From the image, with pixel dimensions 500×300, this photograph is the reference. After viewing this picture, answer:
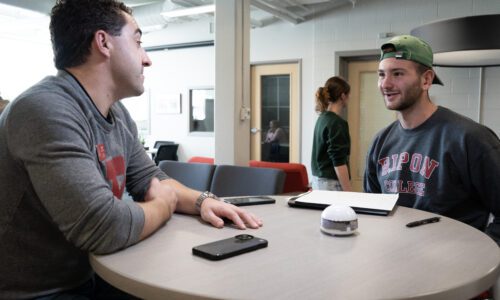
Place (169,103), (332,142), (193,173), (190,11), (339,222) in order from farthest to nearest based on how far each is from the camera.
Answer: (169,103) → (190,11) → (332,142) → (193,173) → (339,222)

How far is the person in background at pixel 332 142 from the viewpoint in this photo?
332 centimetres

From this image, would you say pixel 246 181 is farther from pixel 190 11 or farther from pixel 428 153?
pixel 190 11

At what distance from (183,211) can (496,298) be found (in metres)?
0.96

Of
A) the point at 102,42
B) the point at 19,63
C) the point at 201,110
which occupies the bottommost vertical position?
the point at 201,110

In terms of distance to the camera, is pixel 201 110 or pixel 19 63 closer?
pixel 201 110

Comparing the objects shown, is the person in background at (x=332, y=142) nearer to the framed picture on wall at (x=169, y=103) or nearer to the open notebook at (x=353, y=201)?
the open notebook at (x=353, y=201)

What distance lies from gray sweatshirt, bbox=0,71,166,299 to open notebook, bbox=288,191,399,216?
0.64m

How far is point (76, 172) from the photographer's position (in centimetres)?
103

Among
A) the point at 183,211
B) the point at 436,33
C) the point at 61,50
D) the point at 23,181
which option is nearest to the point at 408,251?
the point at 183,211

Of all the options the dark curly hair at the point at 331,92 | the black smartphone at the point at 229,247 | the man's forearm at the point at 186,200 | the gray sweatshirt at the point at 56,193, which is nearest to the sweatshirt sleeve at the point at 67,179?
the gray sweatshirt at the point at 56,193

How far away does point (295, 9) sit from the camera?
6.22 meters

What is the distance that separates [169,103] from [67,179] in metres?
7.01

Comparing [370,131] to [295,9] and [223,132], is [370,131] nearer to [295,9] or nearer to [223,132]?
[295,9]

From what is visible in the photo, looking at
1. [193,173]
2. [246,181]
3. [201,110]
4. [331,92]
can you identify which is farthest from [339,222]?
[201,110]
